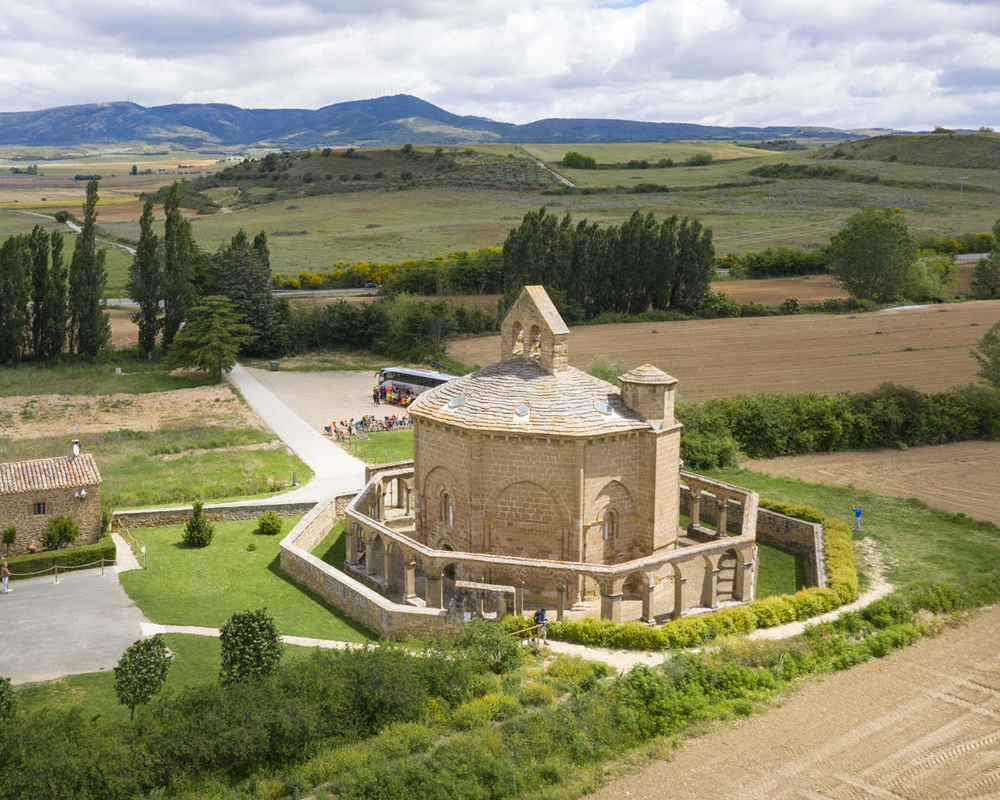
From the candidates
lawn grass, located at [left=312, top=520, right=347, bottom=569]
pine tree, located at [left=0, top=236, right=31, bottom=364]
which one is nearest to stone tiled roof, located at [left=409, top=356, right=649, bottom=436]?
lawn grass, located at [left=312, top=520, right=347, bottom=569]

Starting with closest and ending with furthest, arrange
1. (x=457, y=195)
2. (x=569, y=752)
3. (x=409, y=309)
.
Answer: (x=569, y=752) → (x=409, y=309) → (x=457, y=195)

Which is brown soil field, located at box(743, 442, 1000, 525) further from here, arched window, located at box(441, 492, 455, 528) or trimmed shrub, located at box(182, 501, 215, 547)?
trimmed shrub, located at box(182, 501, 215, 547)

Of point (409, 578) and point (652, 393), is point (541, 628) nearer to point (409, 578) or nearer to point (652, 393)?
point (409, 578)

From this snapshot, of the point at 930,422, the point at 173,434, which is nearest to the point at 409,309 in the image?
the point at 173,434

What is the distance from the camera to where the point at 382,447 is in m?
51.5

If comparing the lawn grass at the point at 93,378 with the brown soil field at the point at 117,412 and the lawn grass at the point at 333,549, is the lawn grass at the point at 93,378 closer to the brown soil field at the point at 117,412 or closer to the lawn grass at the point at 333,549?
the brown soil field at the point at 117,412

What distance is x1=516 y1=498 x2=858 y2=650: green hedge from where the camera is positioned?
1017 inches

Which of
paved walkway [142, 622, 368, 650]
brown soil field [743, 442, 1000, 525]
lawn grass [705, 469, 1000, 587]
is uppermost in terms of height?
brown soil field [743, 442, 1000, 525]

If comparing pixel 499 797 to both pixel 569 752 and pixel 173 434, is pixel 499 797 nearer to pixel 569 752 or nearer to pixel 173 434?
pixel 569 752

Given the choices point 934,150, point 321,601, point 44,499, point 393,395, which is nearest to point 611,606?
point 321,601

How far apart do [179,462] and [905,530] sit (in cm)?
3471

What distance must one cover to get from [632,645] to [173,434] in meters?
35.7

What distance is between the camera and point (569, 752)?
66.7 feet

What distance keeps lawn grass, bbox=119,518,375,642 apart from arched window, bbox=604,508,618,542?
848 centimetres
